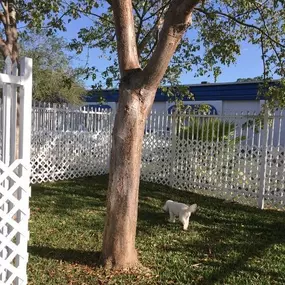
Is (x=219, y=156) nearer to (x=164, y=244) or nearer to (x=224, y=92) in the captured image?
(x=164, y=244)

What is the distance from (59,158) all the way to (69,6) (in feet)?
13.2

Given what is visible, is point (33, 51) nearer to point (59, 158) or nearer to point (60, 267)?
point (59, 158)

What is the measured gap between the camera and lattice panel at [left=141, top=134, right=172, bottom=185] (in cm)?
1014

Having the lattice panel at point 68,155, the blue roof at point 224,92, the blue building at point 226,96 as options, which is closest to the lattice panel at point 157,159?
the lattice panel at point 68,155

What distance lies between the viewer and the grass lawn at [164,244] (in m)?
4.13

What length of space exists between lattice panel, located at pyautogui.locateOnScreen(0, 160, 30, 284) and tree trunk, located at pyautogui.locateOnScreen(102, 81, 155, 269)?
1184mm

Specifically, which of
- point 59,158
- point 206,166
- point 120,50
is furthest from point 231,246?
point 59,158

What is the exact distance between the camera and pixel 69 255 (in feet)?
15.2

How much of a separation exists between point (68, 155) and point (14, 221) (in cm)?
741

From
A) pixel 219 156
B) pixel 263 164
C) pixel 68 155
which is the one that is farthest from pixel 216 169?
pixel 68 155

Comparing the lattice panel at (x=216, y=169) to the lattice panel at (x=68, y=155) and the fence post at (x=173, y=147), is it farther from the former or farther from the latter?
the lattice panel at (x=68, y=155)

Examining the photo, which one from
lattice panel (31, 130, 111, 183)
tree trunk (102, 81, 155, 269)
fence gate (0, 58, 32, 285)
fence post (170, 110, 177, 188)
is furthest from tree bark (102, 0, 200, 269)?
lattice panel (31, 130, 111, 183)

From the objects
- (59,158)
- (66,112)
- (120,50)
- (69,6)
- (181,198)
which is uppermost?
(69,6)

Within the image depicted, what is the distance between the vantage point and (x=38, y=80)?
19484 millimetres
